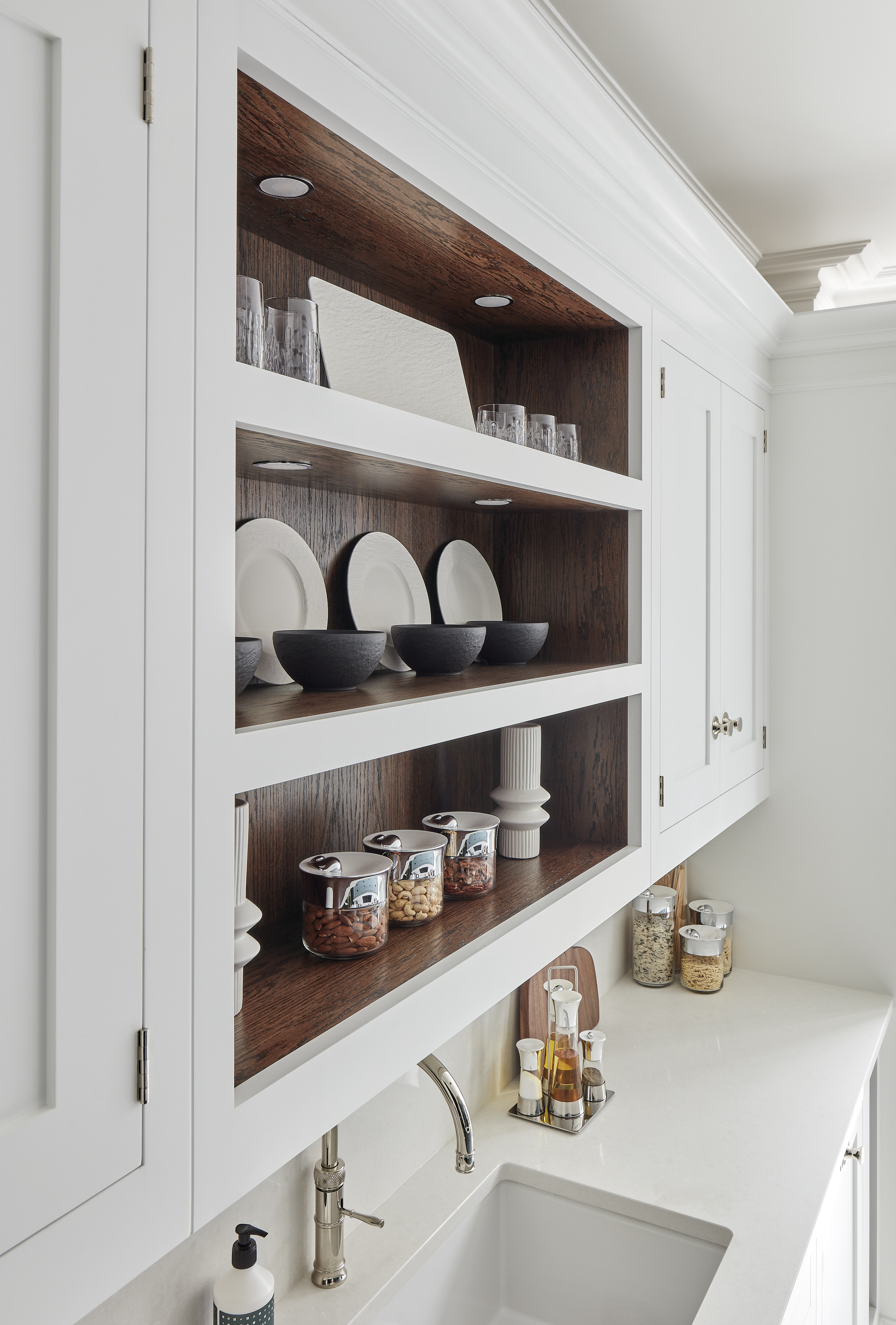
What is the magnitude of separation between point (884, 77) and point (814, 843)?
1548 millimetres

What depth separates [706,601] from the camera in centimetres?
179

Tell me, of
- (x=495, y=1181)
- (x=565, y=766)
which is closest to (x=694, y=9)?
(x=565, y=766)

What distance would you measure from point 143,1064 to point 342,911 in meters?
0.38

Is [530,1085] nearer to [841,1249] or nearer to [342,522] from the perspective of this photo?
[841,1249]

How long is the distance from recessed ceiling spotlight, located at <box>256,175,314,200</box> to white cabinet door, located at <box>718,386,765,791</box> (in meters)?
1.13

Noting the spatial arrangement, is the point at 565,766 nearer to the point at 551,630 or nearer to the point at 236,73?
the point at 551,630

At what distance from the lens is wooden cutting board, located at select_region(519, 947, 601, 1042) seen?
186 cm

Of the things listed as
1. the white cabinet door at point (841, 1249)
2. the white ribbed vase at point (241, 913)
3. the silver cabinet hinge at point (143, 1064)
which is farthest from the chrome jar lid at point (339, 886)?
the white cabinet door at point (841, 1249)

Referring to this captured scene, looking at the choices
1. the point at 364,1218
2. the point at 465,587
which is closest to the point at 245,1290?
the point at 364,1218

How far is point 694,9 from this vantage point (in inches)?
54.2

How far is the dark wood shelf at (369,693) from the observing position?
32.5 inches

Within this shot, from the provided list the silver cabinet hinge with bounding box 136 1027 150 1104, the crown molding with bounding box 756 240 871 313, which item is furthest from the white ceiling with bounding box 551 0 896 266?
the silver cabinet hinge with bounding box 136 1027 150 1104

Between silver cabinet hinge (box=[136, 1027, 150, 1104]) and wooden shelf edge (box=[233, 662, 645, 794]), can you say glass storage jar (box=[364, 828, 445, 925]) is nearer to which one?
wooden shelf edge (box=[233, 662, 645, 794])

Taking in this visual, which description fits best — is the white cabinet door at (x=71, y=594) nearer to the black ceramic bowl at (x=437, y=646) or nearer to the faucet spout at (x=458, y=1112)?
the black ceramic bowl at (x=437, y=646)
